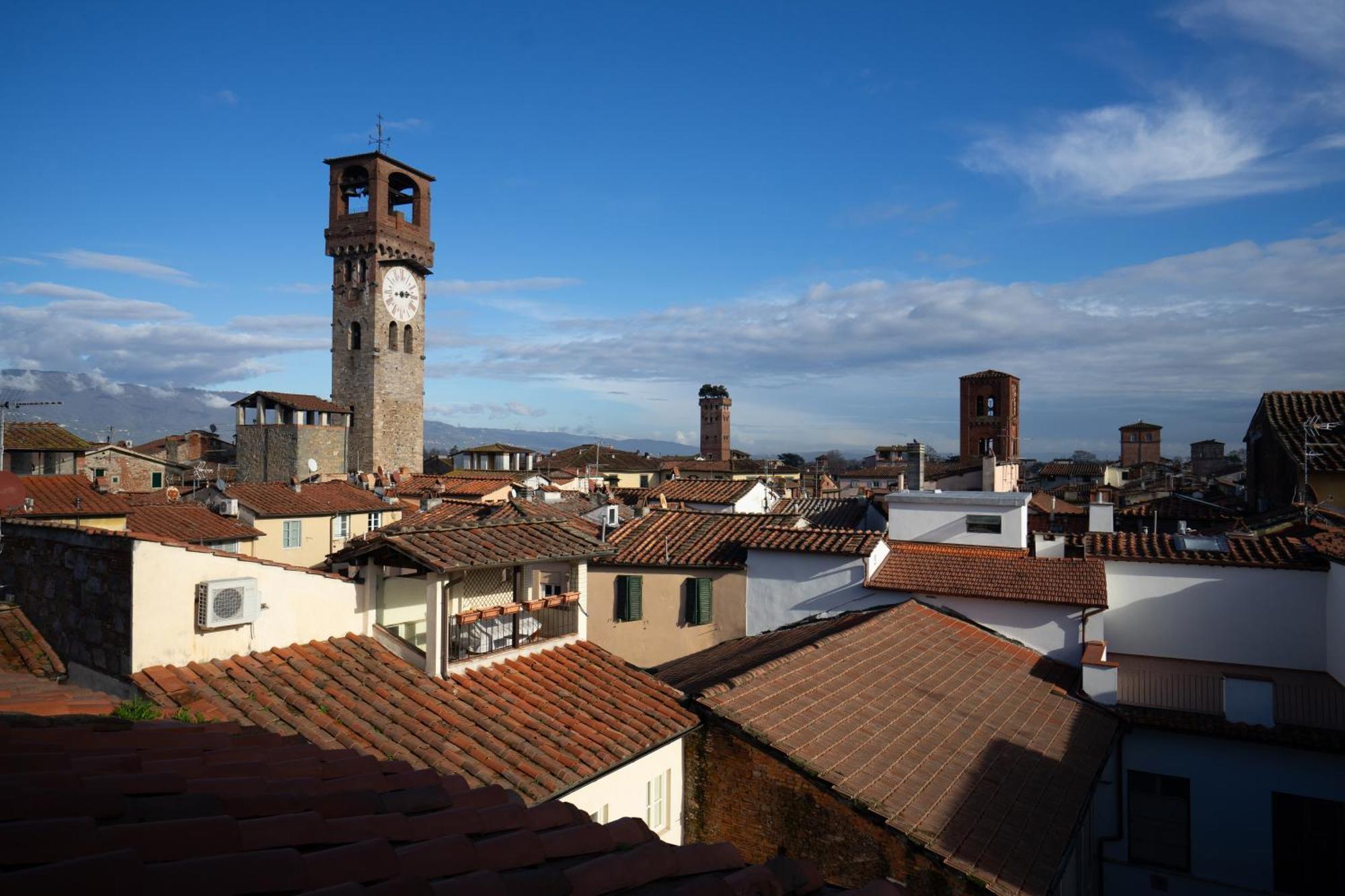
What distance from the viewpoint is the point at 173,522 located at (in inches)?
1061

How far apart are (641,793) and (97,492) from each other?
24.8 m

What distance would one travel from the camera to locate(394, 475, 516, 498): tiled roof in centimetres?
3997

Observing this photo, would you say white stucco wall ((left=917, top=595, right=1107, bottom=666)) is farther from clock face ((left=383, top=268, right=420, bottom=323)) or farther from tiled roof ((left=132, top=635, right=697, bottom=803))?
clock face ((left=383, top=268, right=420, bottom=323))

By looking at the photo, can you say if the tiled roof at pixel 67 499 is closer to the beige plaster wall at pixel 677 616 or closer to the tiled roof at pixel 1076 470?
the beige plaster wall at pixel 677 616

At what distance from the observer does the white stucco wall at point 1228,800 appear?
11539 millimetres

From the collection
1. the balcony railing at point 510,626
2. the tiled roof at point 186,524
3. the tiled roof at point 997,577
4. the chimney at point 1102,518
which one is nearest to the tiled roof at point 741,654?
the tiled roof at point 997,577

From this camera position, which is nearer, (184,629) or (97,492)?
(184,629)

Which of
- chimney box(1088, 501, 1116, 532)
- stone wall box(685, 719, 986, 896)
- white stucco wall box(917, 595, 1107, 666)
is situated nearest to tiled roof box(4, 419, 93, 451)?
stone wall box(685, 719, 986, 896)

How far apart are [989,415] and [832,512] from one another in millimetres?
33696

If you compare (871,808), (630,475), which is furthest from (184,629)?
(630,475)

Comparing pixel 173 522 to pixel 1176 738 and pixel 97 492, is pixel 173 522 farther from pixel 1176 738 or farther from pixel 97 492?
pixel 1176 738

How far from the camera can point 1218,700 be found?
43.8 ft

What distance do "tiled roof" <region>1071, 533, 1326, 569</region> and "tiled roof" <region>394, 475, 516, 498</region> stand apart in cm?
2924

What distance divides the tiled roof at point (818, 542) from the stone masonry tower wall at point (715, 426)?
9719cm
